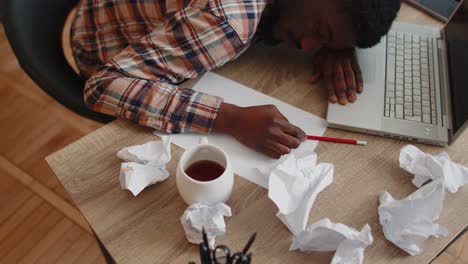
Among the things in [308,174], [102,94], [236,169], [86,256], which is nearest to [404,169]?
[308,174]

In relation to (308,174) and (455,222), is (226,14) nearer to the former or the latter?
(308,174)

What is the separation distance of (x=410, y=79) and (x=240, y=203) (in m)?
0.50

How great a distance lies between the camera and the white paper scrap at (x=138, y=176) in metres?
0.75

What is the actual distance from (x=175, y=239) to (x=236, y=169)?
0.18 m

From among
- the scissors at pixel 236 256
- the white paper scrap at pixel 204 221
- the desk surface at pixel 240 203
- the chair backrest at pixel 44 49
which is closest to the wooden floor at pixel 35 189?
the chair backrest at pixel 44 49

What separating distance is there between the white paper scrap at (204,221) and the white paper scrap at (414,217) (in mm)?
268

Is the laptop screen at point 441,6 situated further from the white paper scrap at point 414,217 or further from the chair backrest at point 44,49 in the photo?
the chair backrest at point 44,49

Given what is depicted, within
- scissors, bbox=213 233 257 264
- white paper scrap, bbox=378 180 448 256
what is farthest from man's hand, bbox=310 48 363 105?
scissors, bbox=213 233 257 264

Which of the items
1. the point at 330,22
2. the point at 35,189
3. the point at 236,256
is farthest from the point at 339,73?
the point at 35,189

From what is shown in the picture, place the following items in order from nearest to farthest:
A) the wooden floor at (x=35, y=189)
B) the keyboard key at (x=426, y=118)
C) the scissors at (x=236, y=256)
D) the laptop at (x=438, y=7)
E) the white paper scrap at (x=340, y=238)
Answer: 1. the scissors at (x=236, y=256)
2. the white paper scrap at (x=340, y=238)
3. the keyboard key at (x=426, y=118)
4. the laptop at (x=438, y=7)
5. the wooden floor at (x=35, y=189)

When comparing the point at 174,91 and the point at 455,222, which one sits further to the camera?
the point at 174,91

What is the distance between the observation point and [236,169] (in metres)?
0.81

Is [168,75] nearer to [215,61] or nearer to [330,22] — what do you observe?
[215,61]

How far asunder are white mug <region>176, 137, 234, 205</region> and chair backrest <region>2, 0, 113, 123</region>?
1.31 feet
